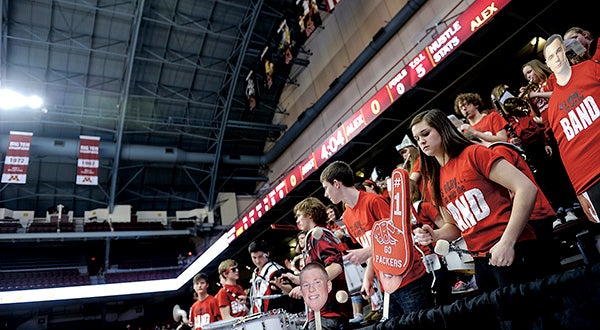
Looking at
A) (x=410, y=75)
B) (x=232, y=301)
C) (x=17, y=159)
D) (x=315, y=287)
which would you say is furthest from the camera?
(x=17, y=159)

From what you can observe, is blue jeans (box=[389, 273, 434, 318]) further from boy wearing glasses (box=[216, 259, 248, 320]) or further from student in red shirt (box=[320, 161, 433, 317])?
boy wearing glasses (box=[216, 259, 248, 320])

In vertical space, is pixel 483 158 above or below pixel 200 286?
below

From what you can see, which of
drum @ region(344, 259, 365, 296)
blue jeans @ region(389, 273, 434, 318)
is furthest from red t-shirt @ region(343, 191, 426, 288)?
drum @ region(344, 259, 365, 296)

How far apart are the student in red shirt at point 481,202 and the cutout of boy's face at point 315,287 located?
529 mm

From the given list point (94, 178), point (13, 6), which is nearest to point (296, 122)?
point (94, 178)

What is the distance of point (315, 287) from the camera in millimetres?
1813

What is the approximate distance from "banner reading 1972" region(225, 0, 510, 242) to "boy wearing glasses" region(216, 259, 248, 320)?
201 inches

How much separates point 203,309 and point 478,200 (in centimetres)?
475

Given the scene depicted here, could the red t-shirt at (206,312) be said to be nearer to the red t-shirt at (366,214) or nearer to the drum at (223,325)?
the drum at (223,325)

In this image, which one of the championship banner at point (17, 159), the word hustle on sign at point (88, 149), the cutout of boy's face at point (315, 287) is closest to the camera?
the cutout of boy's face at point (315, 287)

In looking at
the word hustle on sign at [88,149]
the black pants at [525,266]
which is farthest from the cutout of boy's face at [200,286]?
the word hustle on sign at [88,149]

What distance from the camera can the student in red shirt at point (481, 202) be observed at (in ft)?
4.82

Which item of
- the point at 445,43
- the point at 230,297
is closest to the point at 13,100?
the point at 230,297

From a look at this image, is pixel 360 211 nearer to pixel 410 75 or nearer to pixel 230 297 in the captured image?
pixel 230 297
